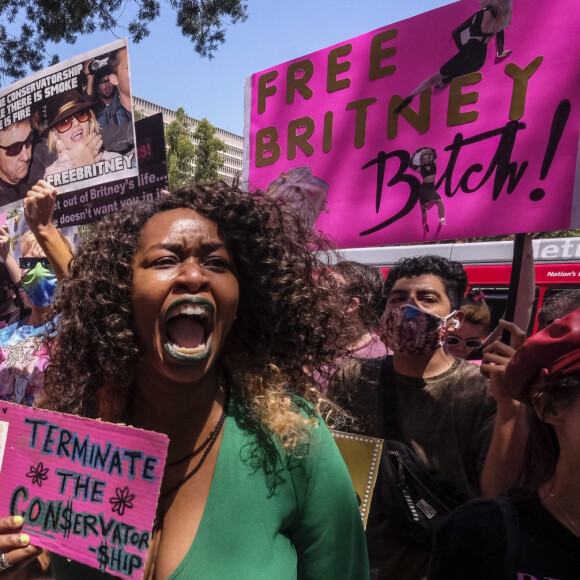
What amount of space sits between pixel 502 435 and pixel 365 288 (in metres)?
1.09

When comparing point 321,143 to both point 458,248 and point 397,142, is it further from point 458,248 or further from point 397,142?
point 458,248

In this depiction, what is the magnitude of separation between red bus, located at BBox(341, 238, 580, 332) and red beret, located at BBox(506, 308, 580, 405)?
14.4 ft

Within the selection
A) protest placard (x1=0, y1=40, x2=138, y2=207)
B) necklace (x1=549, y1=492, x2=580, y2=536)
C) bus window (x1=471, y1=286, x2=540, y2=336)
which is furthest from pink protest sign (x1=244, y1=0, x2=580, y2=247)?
bus window (x1=471, y1=286, x2=540, y2=336)

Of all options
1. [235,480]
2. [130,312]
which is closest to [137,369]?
[130,312]

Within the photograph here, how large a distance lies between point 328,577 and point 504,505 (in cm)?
41

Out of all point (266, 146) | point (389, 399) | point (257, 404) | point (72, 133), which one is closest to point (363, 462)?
point (389, 399)

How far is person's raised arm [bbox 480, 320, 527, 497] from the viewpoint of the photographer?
5.53 ft

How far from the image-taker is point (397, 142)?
2393 mm

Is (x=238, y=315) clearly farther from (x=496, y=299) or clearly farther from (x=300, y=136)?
(x=496, y=299)

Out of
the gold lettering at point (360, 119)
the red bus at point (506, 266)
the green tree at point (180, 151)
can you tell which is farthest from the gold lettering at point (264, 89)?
the green tree at point (180, 151)

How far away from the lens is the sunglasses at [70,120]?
3.28m

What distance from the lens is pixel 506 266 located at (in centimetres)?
608

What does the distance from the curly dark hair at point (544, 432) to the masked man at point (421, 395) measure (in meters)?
0.40

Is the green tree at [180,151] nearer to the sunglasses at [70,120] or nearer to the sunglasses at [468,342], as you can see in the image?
the sunglasses at [468,342]
